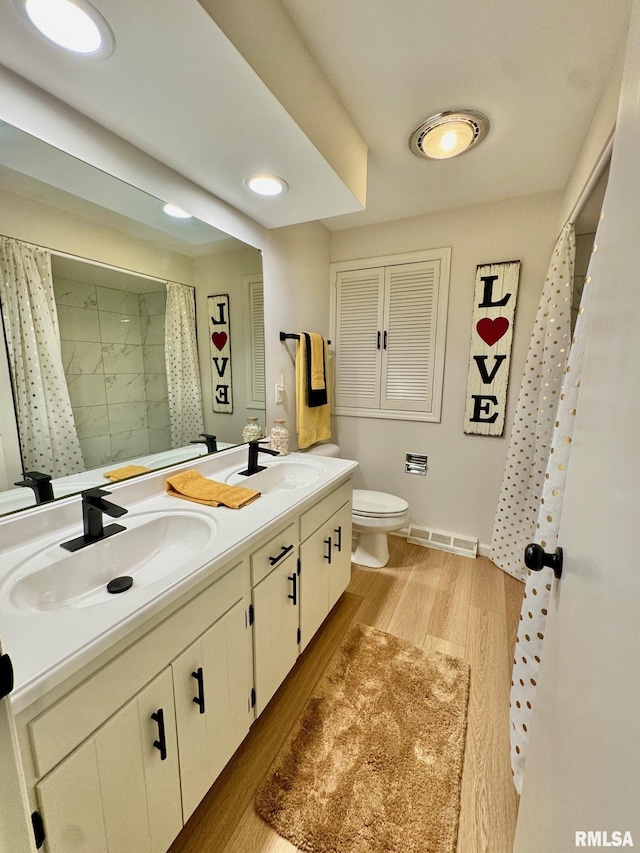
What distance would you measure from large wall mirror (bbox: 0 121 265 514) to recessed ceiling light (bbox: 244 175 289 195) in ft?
0.87

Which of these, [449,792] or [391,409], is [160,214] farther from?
[449,792]

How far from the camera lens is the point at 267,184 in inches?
55.6

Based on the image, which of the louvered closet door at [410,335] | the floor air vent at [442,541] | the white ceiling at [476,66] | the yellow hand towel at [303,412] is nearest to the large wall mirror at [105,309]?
the yellow hand towel at [303,412]

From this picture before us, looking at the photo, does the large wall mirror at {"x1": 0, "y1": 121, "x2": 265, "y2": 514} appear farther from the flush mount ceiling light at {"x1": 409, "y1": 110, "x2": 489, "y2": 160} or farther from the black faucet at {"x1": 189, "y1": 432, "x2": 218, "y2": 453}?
the flush mount ceiling light at {"x1": 409, "y1": 110, "x2": 489, "y2": 160}

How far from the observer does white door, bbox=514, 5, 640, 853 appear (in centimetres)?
39

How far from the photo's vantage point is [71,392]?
108cm

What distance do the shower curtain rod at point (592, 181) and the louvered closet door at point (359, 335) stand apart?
3.72ft

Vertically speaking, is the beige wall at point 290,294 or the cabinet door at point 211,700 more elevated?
the beige wall at point 290,294

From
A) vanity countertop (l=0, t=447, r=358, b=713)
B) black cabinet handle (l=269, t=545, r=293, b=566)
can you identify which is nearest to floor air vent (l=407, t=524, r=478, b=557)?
vanity countertop (l=0, t=447, r=358, b=713)

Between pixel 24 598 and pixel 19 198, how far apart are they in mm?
1056

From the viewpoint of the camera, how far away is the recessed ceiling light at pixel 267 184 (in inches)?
53.9

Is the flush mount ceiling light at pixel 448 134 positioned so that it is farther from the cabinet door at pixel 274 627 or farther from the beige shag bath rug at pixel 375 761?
the beige shag bath rug at pixel 375 761

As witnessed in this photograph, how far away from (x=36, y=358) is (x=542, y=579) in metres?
1.72

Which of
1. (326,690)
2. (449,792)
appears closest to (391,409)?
(326,690)
